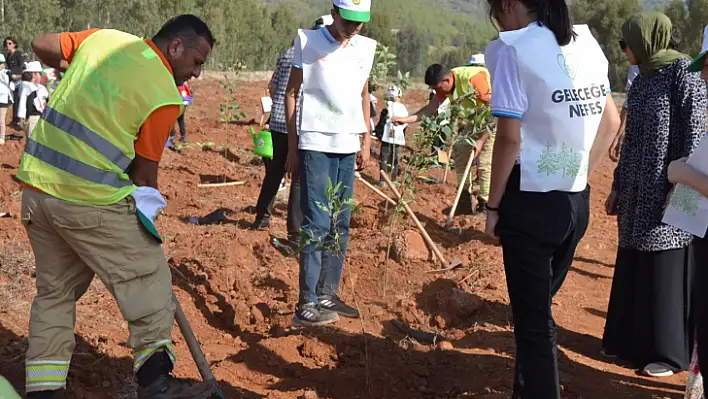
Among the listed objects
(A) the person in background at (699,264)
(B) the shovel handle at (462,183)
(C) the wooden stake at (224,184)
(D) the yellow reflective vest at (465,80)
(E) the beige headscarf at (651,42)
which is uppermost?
(E) the beige headscarf at (651,42)

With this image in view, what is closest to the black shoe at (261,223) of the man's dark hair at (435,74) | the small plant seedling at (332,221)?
the man's dark hair at (435,74)

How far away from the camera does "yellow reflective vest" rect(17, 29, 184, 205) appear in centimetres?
276

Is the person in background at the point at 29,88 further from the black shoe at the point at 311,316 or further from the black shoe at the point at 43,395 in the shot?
the black shoe at the point at 43,395

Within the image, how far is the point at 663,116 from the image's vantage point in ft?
12.7

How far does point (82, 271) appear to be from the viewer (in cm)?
305

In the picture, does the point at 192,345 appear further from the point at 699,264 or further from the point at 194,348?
the point at 699,264

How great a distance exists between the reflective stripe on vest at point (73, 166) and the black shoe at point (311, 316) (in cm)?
168

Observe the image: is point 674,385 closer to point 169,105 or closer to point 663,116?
point 663,116

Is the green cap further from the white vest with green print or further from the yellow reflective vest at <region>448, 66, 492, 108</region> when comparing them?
the yellow reflective vest at <region>448, 66, 492, 108</region>

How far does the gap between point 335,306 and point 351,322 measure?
160 millimetres

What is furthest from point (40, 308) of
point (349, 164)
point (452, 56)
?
point (452, 56)

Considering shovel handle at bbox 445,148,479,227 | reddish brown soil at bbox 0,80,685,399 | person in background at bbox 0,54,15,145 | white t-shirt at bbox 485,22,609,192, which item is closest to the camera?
white t-shirt at bbox 485,22,609,192

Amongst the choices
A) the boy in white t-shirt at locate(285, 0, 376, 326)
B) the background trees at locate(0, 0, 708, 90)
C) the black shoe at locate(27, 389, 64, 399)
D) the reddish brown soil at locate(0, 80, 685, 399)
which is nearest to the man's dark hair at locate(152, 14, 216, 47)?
the boy in white t-shirt at locate(285, 0, 376, 326)

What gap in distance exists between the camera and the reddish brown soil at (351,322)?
3.68 metres
